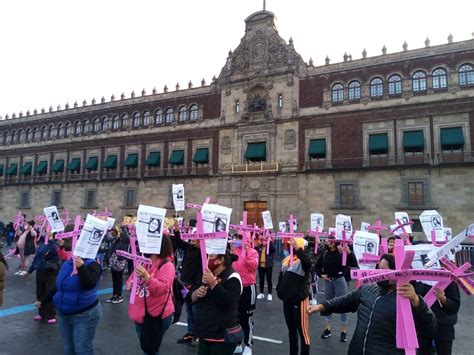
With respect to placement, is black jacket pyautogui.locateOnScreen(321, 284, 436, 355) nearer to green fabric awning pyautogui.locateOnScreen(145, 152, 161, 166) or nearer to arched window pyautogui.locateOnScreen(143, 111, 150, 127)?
green fabric awning pyautogui.locateOnScreen(145, 152, 161, 166)

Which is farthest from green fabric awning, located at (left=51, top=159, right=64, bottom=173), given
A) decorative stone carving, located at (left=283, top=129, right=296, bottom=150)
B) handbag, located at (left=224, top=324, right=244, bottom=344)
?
handbag, located at (left=224, top=324, right=244, bottom=344)

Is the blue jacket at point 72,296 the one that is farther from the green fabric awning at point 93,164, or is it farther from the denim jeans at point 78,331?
the green fabric awning at point 93,164

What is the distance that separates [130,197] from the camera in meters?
33.8

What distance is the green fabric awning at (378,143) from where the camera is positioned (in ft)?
80.4

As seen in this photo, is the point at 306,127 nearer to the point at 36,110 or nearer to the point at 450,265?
the point at 450,265

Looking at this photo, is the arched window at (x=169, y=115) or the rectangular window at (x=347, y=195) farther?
the arched window at (x=169, y=115)

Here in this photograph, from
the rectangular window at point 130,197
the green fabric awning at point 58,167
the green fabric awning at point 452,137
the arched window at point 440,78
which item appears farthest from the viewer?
the green fabric awning at point 58,167

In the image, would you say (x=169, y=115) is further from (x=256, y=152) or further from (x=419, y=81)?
(x=419, y=81)

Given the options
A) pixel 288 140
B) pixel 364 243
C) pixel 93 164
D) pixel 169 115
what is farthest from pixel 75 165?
pixel 364 243

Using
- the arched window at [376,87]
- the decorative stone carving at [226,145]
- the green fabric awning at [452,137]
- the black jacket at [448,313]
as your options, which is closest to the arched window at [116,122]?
the decorative stone carving at [226,145]

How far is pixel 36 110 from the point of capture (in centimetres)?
4312

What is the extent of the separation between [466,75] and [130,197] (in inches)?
1115

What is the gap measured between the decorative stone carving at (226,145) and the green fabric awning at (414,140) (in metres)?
13.2

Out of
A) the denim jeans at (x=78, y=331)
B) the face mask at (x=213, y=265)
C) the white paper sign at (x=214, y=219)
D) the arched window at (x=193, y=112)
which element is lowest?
the denim jeans at (x=78, y=331)
